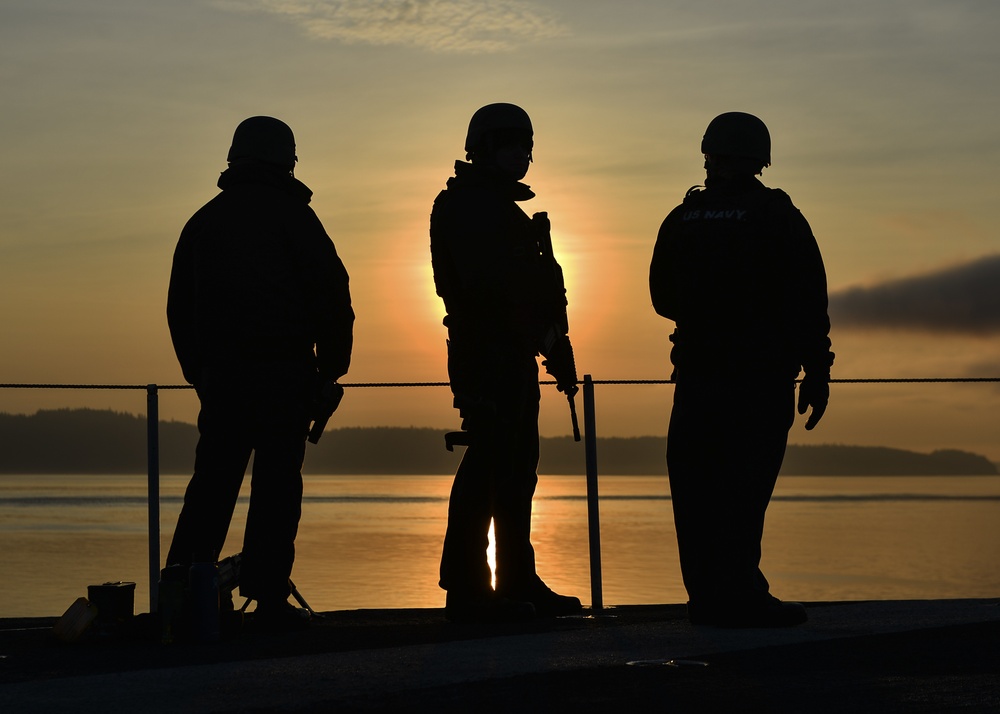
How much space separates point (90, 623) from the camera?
4.08 metres

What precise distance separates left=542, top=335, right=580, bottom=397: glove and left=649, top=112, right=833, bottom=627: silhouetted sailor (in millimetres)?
480

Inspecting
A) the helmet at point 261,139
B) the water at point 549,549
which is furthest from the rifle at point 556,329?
the water at point 549,549

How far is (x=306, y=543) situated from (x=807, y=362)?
54388mm

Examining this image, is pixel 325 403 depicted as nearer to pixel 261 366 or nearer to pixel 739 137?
pixel 261 366

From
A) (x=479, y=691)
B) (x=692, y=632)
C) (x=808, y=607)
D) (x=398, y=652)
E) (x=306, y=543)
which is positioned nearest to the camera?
(x=479, y=691)

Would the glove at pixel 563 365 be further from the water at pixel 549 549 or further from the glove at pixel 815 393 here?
the water at pixel 549 549

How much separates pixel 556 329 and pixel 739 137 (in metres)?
0.83

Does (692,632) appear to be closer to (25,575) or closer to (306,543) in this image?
(25,575)

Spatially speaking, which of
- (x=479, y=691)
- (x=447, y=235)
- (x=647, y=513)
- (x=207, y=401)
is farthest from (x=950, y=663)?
(x=647, y=513)

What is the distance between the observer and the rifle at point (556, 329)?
4539 millimetres

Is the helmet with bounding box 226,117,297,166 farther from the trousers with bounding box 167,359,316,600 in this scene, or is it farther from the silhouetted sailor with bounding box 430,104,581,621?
the trousers with bounding box 167,359,316,600

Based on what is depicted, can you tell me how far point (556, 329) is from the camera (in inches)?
181

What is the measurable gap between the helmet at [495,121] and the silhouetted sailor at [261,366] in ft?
1.93

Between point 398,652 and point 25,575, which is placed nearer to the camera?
point 398,652
